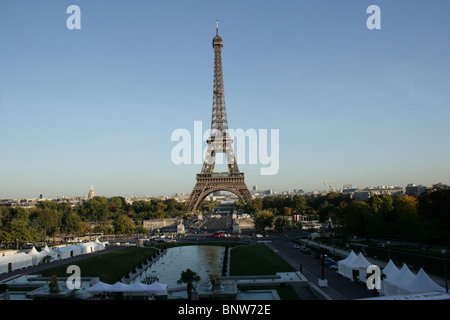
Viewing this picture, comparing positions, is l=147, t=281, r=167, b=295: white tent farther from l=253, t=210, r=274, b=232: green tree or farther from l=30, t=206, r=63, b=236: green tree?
l=253, t=210, r=274, b=232: green tree

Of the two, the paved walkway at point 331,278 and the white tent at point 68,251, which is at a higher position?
the paved walkway at point 331,278

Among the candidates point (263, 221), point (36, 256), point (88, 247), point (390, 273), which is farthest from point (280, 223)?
point (390, 273)

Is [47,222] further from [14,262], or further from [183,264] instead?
[183,264]

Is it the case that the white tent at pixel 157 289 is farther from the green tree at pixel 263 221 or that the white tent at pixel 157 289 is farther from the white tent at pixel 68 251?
the green tree at pixel 263 221

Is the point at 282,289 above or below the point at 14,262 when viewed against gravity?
above


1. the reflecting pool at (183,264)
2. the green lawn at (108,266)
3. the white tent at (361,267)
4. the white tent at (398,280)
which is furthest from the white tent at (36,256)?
the white tent at (398,280)

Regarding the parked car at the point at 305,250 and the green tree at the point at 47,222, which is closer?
the parked car at the point at 305,250
